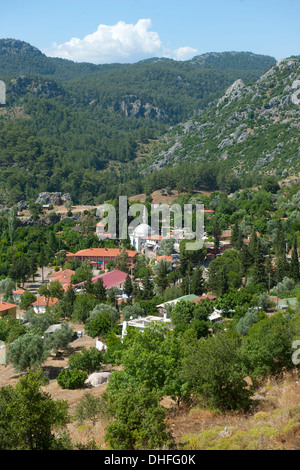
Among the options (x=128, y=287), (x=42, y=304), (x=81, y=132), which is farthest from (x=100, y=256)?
(x=81, y=132)

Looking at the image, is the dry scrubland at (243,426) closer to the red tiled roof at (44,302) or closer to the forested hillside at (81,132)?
the red tiled roof at (44,302)

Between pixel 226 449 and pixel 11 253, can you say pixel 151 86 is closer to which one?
pixel 11 253

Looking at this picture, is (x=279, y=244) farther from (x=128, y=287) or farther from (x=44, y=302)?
(x=44, y=302)

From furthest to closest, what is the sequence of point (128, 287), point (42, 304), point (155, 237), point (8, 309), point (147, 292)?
1. point (155, 237)
2. point (42, 304)
3. point (128, 287)
4. point (8, 309)
5. point (147, 292)

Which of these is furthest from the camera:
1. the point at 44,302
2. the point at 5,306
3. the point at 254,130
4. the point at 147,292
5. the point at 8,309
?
the point at 254,130

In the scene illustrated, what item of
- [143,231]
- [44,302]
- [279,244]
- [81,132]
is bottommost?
[44,302]

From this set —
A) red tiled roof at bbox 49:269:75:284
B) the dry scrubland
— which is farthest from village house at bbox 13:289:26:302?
the dry scrubland
